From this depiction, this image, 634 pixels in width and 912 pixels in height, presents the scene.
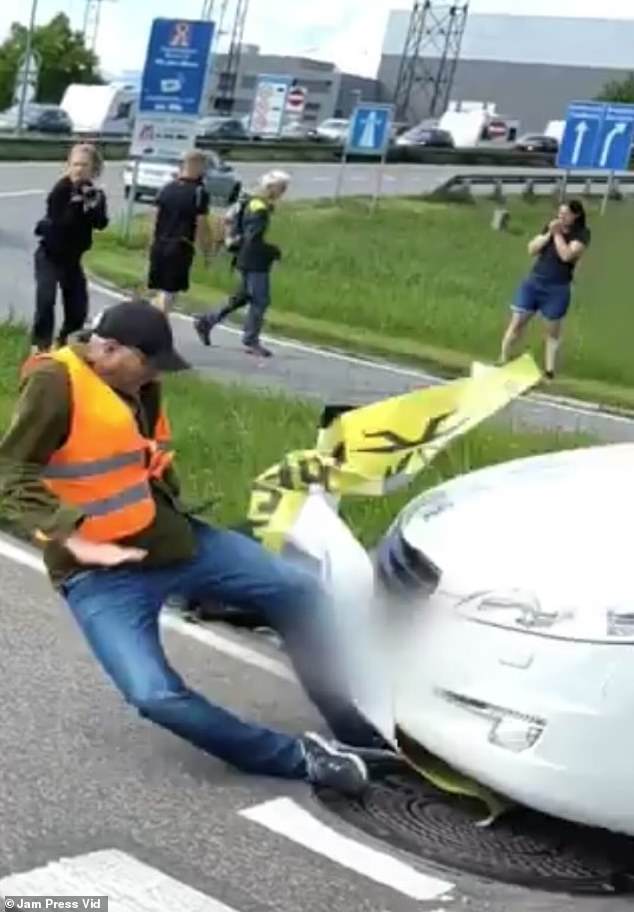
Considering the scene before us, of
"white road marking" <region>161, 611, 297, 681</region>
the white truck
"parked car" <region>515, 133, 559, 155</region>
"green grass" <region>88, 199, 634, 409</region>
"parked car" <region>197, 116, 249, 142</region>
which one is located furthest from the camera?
"parked car" <region>515, 133, 559, 155</region>

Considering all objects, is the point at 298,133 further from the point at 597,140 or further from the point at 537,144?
the point at 597,140

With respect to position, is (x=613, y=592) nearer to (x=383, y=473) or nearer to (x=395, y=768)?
(x=395, y=768)

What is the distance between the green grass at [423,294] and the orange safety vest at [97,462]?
1161 cm

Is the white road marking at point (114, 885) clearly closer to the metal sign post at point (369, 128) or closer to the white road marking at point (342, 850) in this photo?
the white road marking at point (342, 850)

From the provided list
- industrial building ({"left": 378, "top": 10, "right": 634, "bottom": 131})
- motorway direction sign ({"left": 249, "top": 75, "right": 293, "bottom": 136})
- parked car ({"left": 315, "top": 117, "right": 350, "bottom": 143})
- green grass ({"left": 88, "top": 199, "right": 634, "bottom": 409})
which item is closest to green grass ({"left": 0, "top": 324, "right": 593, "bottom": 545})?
green grass ({"left": 88, "top": 199, "right": 634, "bottom": 409})

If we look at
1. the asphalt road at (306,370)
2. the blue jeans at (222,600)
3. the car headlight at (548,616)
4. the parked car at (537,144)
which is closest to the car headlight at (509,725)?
the car headlight at (548,616)

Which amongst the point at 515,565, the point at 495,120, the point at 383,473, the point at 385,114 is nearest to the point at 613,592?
the point at 515,565

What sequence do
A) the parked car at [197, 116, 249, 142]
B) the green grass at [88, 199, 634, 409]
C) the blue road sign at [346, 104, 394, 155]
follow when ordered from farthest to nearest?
the parked car at [197, 116, 249, 142] → the blue road sign at [346, 104, 394, 155] → the green grass at [88, 199, 634, 409]

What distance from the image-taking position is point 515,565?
484 cm

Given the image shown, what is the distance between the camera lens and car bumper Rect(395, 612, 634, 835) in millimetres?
4562

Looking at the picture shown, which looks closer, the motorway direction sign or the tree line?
the motorway direction sign

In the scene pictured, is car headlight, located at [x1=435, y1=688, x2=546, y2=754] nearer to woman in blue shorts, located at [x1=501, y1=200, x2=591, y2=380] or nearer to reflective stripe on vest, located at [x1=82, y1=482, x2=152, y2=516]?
reflective stripe on vest, located at [x1=82, y1=482, x2=152, y2=516]

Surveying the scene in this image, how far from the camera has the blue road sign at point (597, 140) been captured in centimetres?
3297

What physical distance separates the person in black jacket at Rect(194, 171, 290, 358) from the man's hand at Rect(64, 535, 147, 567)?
1163 centimetres
